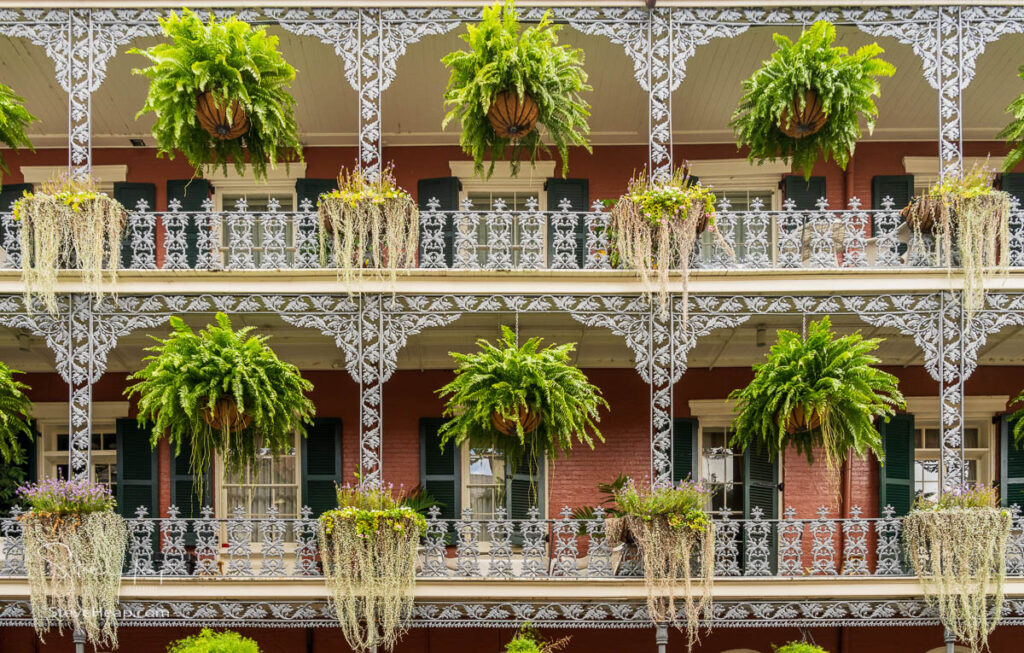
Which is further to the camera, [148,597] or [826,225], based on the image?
[826,225]

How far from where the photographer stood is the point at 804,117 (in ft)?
27.3

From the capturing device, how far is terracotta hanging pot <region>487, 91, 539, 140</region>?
323 inches

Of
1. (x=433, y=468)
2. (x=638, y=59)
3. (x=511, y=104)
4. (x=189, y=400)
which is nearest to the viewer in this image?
(x=189, y=400)

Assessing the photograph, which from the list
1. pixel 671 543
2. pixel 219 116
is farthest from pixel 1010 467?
pixel 219 116

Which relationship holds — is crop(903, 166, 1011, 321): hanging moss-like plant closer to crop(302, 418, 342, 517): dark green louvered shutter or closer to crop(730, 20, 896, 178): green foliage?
crop(730, 20, 896, 178): green foliage

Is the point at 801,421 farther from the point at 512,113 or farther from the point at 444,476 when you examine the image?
the point at 444,476

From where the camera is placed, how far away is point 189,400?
7680mm

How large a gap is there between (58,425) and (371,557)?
233 inches

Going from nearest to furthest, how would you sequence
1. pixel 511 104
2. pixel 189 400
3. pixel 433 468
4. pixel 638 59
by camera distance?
pixel 189 400 → pixel 511 104 → pixel 638 59 → pixel 433 468

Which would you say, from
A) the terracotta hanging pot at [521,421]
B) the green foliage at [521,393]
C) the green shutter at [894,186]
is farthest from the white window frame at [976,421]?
the terracotta hanging pot at [521,421]

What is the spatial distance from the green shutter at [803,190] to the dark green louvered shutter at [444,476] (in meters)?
5.67

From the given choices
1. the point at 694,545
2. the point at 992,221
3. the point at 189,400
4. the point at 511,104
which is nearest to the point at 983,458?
the point at 992,221

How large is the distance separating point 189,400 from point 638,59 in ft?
19.2

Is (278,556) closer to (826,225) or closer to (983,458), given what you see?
(826,225)
